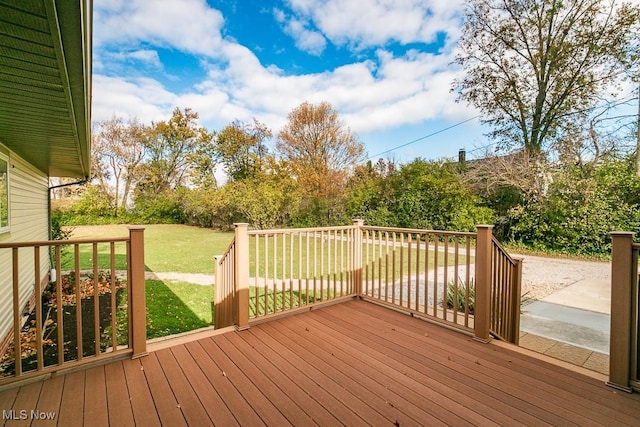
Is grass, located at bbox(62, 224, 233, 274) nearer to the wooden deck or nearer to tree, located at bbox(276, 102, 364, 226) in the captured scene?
tree, located at bbox(276, 102, 364, 226)

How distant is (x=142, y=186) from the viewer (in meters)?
20.4

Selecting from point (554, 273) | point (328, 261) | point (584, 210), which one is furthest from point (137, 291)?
point (584, 210)

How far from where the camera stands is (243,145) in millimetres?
20188

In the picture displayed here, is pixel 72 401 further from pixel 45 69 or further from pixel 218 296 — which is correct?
pixel 45 69

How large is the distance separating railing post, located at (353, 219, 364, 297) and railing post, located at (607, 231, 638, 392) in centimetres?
247

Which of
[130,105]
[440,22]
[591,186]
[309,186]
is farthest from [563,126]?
[130,105]

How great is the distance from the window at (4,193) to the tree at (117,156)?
17.1m

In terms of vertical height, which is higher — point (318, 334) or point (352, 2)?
point (352, 2)

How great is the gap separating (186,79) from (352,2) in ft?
37.8

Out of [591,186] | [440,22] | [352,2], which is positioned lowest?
[591,186]

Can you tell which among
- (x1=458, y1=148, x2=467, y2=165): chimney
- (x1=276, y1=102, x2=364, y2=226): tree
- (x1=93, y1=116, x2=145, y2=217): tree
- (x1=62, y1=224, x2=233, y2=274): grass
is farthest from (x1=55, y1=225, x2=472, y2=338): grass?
(x1=458, y1=148, x2=467, y2=165): chimney

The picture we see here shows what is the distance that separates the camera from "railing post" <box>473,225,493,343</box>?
2.77 m

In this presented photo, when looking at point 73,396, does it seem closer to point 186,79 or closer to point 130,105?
point 186,79

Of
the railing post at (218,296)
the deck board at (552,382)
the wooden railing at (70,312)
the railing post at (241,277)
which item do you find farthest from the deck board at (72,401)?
the deck board at (552,382)
